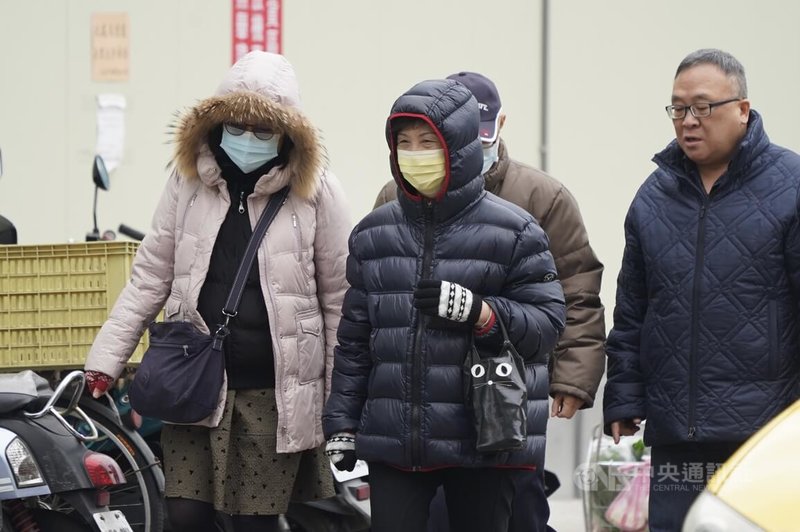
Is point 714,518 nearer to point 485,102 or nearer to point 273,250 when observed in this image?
point 273,250

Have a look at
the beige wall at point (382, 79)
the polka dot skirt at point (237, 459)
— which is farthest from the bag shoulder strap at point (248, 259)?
the beige wall at point (382, 79)

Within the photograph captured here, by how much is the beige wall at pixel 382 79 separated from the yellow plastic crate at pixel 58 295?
10.6 feet

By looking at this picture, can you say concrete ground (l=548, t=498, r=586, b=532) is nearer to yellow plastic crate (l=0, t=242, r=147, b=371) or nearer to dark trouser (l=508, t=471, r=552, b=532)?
dark trouser (l=508, t=471, r=552, b=532)

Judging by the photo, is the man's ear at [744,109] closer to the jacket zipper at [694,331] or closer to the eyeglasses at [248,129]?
the jacket zipper at [694,331]

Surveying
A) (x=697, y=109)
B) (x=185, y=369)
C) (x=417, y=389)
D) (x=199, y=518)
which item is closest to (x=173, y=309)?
(x=185, y=369)

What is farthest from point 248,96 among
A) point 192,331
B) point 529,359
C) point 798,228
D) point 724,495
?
point 724,495

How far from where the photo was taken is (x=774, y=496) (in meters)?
3.42

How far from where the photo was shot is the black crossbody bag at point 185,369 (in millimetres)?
5293

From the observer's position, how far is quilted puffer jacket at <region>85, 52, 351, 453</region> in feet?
17.7

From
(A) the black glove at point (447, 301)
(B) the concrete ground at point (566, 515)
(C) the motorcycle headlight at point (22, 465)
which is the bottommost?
Result: (B) the concrete ground at point (566, 515)

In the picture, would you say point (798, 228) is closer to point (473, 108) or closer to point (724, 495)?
point (473, 108)

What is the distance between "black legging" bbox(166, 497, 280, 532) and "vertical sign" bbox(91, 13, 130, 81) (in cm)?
470

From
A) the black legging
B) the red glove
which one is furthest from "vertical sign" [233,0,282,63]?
the black legging

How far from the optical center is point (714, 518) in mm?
3479
